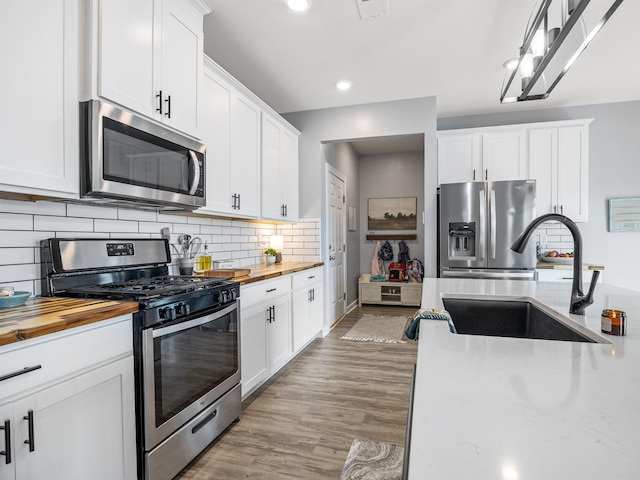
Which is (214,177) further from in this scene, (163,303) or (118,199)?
Result: (163,303)

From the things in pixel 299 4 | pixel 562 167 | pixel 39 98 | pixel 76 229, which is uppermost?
pixel 299 4

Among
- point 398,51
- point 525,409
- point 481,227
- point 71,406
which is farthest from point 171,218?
point 481,227

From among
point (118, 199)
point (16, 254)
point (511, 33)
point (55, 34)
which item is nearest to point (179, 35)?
point (55, 34)

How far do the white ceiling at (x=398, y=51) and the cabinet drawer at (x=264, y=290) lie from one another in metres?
1.81

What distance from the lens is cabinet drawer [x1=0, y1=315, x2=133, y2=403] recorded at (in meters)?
1.06

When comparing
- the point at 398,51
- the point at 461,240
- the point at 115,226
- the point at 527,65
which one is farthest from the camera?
the point at 461,240

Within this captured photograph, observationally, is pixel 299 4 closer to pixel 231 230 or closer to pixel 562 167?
pixel 231 230

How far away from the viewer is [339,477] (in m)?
1.73

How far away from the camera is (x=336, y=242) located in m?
4.88

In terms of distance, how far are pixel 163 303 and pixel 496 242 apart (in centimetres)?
320

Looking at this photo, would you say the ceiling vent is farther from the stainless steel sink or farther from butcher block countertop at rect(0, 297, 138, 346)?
butcher block countertop at rect(0, 297, 138, 346)

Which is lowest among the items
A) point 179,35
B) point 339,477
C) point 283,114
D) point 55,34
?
point 339,477

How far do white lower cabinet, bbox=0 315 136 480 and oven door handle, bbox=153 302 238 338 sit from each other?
129 mm

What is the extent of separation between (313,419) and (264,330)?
726mm
